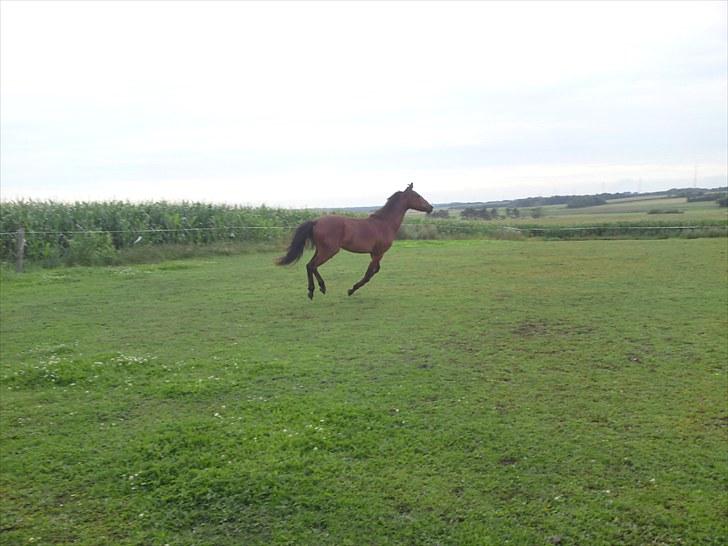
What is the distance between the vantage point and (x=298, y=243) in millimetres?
9703

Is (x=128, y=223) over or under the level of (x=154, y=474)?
over

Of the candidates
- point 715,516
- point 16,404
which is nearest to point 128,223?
point 16,404

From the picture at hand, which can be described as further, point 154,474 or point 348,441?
point 348,441

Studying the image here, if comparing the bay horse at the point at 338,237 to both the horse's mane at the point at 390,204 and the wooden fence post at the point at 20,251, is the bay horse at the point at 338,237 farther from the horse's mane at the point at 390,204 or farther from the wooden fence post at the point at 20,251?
the wooden fence post at the point at 20,251

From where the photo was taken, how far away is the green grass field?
125 inches

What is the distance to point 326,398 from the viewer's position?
16.0 ft

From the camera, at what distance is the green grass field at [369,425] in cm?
317

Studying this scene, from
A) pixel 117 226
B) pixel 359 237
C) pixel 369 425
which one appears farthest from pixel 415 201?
pixel 117 226

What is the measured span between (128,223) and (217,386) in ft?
49.0

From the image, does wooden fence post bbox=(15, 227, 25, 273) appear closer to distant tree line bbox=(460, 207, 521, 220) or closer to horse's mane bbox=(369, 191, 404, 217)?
horse's mane bbox=(369, 191, 404, 217)

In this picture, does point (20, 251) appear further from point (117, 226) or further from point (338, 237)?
point (338, 237)

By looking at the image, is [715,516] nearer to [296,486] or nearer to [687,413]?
[687,413]

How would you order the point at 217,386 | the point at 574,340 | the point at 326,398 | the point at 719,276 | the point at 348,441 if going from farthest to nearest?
the point at 719,276, the point at 574,340, the point at 217,386, the point at 326,398, the point at 348,441

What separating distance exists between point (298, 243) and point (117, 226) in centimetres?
1095
